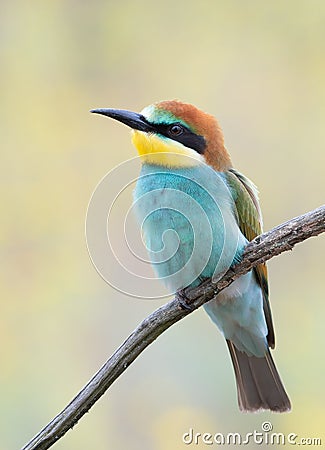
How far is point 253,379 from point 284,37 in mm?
1620

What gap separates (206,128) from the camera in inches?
82.4

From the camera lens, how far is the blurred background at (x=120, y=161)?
2.77m

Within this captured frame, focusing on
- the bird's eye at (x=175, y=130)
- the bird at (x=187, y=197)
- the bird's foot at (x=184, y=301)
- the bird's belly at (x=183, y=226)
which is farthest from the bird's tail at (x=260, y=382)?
the bird's eye at (x=175, y=130)

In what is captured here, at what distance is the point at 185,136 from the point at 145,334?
0.61 meters

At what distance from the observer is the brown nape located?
205 cm

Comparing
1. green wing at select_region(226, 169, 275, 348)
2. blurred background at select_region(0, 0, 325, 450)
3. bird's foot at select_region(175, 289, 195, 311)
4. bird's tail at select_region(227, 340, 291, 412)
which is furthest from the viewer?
blurred background at select_region(0, 0, 325, 450)

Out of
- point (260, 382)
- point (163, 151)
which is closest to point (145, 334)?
point (163, 151)

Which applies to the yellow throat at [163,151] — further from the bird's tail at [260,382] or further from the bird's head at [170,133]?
the bird's tail at [260,382]

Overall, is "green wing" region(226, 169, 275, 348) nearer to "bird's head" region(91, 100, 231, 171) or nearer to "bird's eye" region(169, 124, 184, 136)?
"bird's head" region(91, 100, 231, 171)

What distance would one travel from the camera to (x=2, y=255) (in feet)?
9.81

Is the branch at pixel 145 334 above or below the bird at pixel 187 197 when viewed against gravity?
below

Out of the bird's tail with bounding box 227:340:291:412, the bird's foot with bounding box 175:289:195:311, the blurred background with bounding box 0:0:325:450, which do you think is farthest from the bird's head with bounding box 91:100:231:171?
the blurred background with bounding box 0:0:325:450

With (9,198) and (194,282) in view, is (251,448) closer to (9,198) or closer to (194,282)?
(194,282)

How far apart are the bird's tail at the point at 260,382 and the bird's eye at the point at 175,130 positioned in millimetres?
713
